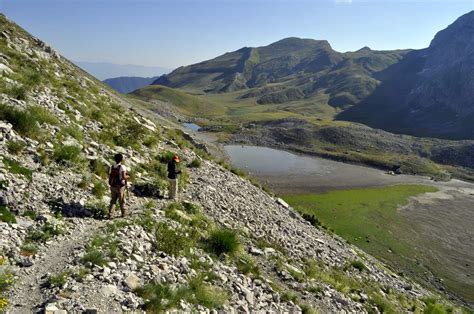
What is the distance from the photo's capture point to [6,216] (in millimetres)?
12062

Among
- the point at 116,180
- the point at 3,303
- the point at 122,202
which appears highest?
the point at 116,180

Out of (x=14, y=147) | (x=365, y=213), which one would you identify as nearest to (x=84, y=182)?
(x=14, y=147)

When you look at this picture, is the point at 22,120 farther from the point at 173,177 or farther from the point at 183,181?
the point at 183,181

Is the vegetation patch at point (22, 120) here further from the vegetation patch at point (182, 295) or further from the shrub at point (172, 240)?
the vegetation patch at point (182, 295)

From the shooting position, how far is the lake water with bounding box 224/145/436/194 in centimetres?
7825

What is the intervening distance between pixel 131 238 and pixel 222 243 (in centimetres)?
457

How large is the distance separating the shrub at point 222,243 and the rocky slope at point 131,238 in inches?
1.9

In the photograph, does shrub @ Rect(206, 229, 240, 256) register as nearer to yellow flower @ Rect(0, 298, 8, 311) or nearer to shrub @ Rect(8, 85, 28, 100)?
yellow flower @ Rect(0, 298, 8, 311)

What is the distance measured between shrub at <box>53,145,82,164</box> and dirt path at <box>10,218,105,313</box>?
13.8 feet

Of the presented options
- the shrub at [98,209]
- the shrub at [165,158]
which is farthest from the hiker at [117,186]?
the shrub at [165,158]

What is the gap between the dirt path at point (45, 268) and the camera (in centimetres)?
905

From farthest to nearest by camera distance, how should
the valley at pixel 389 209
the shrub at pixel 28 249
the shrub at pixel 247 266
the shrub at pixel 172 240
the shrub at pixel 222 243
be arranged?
the valley at pixel 389 209
the shrub at pixel 222 243
the shrub at pixel 247 266
the shrub at pixel 172 240
the shrub at pixel 28 249

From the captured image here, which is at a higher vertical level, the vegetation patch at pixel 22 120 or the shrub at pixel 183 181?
the vegetation patch at pixel 22 120

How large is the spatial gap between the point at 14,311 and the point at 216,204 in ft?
48.6
